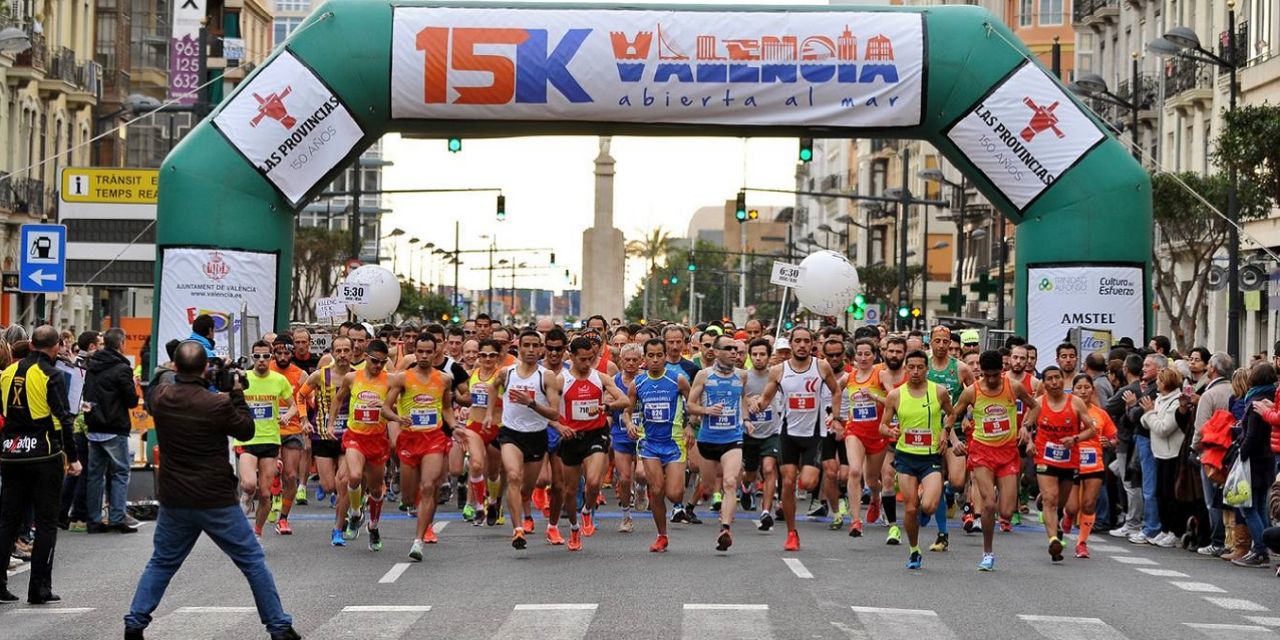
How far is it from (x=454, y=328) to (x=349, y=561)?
7.78 metres

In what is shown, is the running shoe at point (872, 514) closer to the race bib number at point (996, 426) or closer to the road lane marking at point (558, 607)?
the race bib number at point (996, 426)

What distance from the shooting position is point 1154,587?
15648mm

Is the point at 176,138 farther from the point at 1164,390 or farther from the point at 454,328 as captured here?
the point at 1164,390

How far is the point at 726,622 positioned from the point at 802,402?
755 cm

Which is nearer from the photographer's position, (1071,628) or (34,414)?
(1071,628)

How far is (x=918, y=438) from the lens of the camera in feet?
55.8

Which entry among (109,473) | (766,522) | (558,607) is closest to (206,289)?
(109,473)

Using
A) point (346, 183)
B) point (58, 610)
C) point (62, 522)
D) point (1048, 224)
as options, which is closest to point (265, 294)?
point (62, 522)

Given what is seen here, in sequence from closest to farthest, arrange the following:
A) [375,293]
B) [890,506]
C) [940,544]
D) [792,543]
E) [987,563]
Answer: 1. [987,563]
2. [792,543]
3. [940,544]
4. [890,506]
5. [375,293]

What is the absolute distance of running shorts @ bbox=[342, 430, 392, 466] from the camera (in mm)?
17797

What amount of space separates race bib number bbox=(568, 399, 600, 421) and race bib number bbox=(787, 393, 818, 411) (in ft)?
8.81

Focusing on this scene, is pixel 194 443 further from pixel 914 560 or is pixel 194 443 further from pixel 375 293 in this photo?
pixel 375 293

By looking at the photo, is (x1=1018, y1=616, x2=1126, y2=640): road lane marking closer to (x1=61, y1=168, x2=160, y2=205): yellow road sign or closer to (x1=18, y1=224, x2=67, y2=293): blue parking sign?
(x1=18, y1=224, x2=67, y2=293): blue parking sign

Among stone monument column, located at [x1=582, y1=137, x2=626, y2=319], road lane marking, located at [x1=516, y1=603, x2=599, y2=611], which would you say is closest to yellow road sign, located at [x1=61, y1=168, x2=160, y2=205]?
road lane marking, located at [x1=516, y1=603, x2=599, y2=611]
